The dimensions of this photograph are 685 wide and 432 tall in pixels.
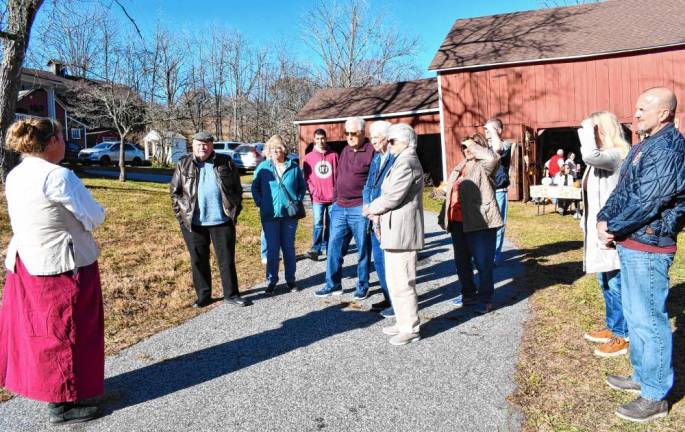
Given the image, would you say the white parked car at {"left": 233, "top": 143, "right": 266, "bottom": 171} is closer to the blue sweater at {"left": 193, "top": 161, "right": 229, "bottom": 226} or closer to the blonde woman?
the blue sweater at {"left": 193, "top": 161, "right": 229, "bottom": 226}

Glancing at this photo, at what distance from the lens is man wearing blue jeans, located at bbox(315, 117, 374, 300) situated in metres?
5.65

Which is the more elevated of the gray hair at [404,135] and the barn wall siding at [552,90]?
the barn wall siding at [552,90]

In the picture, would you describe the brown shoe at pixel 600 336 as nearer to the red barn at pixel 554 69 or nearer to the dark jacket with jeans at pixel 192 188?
the dark jacket with jeans at pixel 192 188

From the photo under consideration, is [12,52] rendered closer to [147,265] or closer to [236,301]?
[147,265]

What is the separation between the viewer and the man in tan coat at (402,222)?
4.28 meters

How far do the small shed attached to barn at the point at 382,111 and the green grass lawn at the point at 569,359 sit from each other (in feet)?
44.8

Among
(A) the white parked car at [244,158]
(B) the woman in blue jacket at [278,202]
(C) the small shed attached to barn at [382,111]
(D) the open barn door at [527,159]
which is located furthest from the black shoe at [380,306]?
(A) the white parked car at [244,158]

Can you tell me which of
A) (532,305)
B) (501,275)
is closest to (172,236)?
(501,275)

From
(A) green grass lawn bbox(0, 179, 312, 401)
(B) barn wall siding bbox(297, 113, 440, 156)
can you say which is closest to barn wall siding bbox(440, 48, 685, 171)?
(B) barn wall siding bbox(297, 113, 440, 156)

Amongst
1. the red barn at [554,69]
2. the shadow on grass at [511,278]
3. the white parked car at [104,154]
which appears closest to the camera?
the shadow on grass at [511,278]

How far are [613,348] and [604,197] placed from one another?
1.13m

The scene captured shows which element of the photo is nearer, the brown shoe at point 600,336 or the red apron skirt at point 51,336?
the red apron skirt at point 51,336

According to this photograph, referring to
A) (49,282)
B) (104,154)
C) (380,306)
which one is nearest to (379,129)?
(380,306)

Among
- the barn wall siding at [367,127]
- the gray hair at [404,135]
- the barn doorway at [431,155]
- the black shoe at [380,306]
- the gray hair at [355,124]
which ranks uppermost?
the barn wall siding at [367,127]
